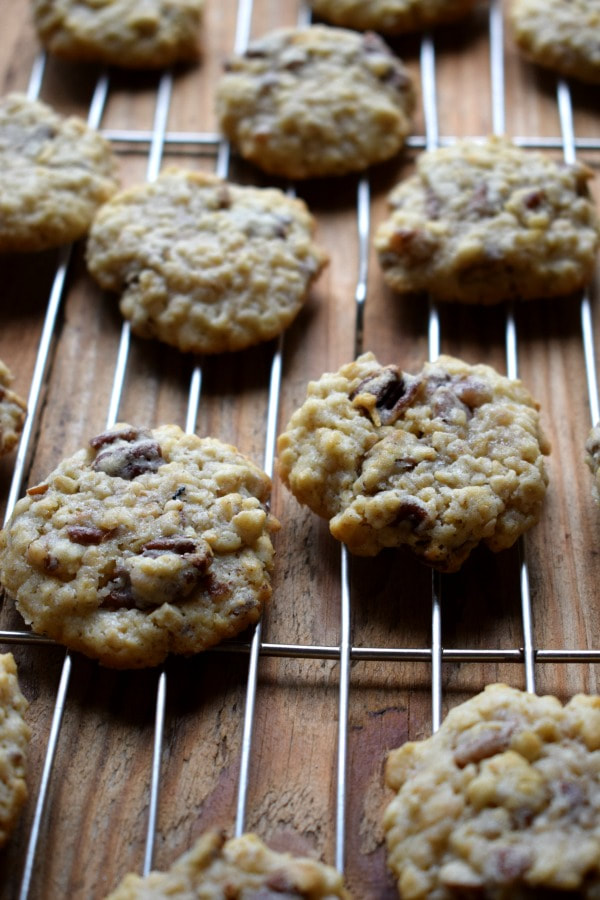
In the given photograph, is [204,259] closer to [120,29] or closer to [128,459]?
[128,459]

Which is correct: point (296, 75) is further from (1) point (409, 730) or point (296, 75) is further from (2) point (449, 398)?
(1) point (409, 730)

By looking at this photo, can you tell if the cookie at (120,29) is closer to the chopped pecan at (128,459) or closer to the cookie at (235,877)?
the chopped pecan at (128,459)

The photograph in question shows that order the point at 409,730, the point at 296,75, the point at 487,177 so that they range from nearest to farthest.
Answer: the point at 409,730
the point at 487,177
the point at 296,75

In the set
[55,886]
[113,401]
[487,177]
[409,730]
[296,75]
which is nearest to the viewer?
[55,886]

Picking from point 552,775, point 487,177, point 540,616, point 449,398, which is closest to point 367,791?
point 552,775

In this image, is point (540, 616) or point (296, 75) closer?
point (540, 616)

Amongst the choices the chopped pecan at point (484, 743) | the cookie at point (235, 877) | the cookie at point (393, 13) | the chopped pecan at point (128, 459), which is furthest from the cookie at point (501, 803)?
the cookie at point (393, 13)
